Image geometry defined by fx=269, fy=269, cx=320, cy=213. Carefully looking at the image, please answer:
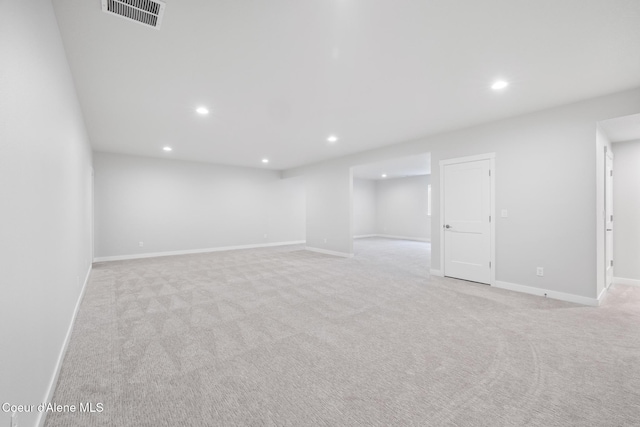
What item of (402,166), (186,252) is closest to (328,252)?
(402,166)

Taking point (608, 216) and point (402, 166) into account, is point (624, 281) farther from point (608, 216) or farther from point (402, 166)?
point (402, 166)

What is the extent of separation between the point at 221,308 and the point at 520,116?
5.10 metres

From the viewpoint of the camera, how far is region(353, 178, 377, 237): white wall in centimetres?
1202

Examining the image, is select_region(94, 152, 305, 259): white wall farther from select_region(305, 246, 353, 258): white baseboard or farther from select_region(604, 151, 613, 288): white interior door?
select_region(604, 151, 613, 288): white interior door

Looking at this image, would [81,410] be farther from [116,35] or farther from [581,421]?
[581,421]

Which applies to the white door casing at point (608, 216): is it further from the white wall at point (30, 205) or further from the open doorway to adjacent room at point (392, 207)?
the white wall at point (30, 205)

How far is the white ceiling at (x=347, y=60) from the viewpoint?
6.57ft

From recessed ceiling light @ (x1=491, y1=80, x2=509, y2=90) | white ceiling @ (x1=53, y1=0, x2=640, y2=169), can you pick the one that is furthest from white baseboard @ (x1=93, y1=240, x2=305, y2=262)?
recessed ceiling light @ (x1=491, y1=80, x2=509, y2=90)

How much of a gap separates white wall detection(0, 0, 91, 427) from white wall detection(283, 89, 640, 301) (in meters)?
5.24

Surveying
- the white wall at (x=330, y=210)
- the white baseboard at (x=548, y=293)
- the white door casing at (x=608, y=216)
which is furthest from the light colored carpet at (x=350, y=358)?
the white wall at (x=330, y=210)

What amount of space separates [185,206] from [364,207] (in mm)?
7439

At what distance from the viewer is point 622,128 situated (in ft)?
12.3

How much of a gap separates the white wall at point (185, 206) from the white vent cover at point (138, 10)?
6092 millimetres

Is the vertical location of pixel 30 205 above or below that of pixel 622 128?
below
